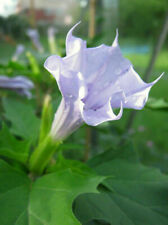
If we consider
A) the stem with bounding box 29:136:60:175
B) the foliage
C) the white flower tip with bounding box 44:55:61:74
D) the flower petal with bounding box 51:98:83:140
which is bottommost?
the foliage

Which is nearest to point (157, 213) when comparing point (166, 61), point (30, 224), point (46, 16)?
point (30, 224)

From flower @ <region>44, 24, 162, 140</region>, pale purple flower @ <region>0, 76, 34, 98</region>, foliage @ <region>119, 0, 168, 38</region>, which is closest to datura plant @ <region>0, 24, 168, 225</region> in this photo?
flower @ <region>44, 24, 162, 140</region>

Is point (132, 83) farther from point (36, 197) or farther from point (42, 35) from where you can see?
point (42, 35)

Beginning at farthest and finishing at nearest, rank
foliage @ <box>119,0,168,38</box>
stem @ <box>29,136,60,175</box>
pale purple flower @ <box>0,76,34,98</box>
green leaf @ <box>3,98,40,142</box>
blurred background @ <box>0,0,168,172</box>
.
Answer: foliage @ <box>119,0,168,38</box> → blurred background @ <box>0,0,168,172</box> → pale purple flower @ <box>0,76,34,98</box> → green leaf @ <box>3,98,40,142</box> → stem @ <box>29,136,60,175</box>

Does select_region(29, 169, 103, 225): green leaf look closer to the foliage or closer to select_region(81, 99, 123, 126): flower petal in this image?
select_region(81, 99, 123, 126): flower petal

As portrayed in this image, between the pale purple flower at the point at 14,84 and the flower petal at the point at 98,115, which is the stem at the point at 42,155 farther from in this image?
the pale purple flower at the point at 14,84

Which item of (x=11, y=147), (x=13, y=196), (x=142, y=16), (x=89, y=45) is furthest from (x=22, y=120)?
(x=142, y=16)

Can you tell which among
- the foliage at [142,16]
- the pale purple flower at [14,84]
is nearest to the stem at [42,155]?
the pale purple flower at [14,84]

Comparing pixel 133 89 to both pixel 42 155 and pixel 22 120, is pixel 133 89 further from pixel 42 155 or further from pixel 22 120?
pixel 22 120

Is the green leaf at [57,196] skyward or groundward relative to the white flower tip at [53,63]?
groundward
